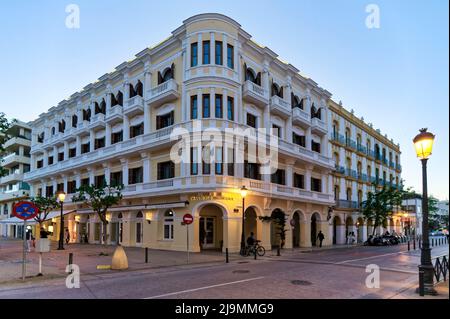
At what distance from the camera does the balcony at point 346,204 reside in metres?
38.6

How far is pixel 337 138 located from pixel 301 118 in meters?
9.29

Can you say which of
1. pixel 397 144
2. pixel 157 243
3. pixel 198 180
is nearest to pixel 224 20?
pixel 198 180

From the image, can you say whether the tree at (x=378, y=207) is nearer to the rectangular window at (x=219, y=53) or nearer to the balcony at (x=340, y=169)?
the balcony at (x=340, y=169)

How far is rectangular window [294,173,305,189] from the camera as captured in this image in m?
32.4

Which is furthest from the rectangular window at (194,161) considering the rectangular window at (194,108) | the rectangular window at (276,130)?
the rectangular window at (276,130)

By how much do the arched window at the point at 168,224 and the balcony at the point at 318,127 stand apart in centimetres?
1706

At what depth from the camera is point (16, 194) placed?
173 feet

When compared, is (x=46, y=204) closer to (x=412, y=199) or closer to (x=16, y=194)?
(x=16, y=194)

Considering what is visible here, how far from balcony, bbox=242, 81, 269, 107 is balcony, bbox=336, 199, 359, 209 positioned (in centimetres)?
1681

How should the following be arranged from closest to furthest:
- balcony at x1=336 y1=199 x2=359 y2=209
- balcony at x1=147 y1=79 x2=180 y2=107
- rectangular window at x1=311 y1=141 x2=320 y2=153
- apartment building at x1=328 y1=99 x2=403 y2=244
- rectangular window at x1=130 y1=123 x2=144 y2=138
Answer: balcony at x1=147 y1=79 x2=180 y2=107, rectangular window at x1=130 y1=123 x2=144 y2=138, rectangular window at x1=311 y1=141 x2=320 y2=153, balcony at x1=336 y1=199 x2=359 y2=209, apartment building at x1=328 y1=99 x2=403 y2=244

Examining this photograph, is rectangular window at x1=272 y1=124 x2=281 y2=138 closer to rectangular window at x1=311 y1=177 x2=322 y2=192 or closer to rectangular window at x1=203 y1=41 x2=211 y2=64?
rectangular window at x1=311 y1=177 x2=322 y2=192

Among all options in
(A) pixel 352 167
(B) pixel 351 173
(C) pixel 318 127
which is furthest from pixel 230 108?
(A) pixel 352 167

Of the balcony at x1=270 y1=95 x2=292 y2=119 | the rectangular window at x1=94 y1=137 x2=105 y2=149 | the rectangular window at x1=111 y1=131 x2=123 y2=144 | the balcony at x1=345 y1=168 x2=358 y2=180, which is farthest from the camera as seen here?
the balcony at x1=345 y1=168 x2=358 y2=180

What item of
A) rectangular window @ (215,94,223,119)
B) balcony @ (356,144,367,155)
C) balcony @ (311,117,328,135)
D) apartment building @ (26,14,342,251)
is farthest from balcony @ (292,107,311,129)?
balcony @ (356,144,367,155)
